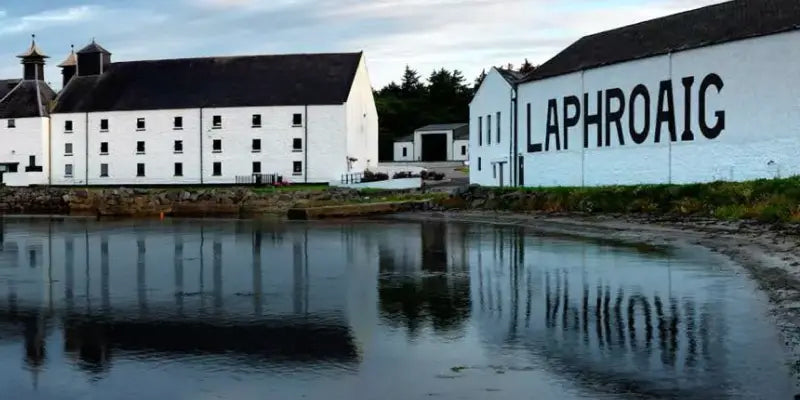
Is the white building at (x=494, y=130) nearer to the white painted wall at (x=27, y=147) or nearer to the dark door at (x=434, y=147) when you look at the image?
the white painted wall at (x=27, y=147)

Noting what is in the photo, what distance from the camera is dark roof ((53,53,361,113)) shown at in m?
69.4

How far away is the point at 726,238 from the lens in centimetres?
2456

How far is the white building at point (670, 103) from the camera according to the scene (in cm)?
3472

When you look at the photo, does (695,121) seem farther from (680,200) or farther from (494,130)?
(494,130)

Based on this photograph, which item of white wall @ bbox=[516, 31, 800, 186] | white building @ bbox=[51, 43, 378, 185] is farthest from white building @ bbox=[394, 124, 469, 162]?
white wall @ bbox=[516, 31, 800, 186]

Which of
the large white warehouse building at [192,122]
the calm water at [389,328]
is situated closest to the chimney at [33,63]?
the large white warehouse building at [192,122]

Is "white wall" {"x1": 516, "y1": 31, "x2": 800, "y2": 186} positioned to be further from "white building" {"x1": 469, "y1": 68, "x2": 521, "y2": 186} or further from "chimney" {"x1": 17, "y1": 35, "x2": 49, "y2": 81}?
"chimney" {"x1": 17, "y1": 35, "x2": 49, "y2": 81}

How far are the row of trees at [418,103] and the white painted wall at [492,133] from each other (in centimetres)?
5213

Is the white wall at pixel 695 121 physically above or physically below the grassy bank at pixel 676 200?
above

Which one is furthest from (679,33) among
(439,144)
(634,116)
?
(439,144)

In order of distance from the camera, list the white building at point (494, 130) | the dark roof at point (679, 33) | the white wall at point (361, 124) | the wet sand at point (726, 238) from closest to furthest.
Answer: the wet sand at point (726, 238), the dark roof at point (679, 33), the white building at point (494, 130), the white wall at point (361, 124)

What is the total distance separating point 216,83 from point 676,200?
47239mm

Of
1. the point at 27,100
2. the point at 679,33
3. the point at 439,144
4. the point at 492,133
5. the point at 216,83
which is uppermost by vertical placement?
the point at 216,83

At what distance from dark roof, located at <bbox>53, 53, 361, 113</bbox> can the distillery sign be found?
24665 mm
